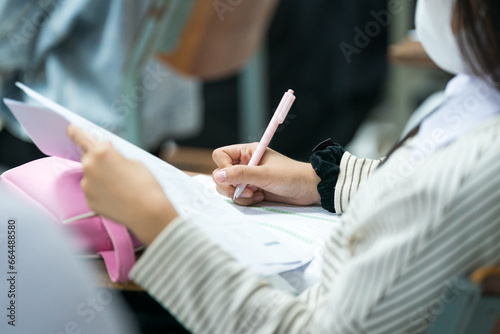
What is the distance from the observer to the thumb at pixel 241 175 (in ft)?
2.65

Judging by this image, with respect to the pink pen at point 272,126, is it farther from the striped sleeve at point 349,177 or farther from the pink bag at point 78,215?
the pink bag at point 78,215

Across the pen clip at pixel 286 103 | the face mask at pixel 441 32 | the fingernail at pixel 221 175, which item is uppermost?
the face mask at pixel 441 32

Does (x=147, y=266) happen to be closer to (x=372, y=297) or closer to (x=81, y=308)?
(x=81, y=308)

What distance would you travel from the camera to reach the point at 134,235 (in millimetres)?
636

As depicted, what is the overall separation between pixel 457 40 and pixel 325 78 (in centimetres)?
174

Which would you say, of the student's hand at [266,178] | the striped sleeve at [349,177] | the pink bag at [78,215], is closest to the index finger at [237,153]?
the student's hand at [266,178]

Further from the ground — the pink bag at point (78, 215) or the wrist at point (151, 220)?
the wrist at point (151, 220)

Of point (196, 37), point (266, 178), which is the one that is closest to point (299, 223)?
point (266, 178)

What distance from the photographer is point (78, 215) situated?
2.16 feet

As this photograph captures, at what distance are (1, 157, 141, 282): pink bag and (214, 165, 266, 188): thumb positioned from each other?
190mm

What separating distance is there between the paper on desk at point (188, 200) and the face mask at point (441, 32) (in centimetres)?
25

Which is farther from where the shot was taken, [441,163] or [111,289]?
[111,289]

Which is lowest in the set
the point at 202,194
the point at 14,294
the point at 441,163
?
the point at 14,294

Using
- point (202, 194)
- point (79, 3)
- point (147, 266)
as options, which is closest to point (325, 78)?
point (79, 3)
